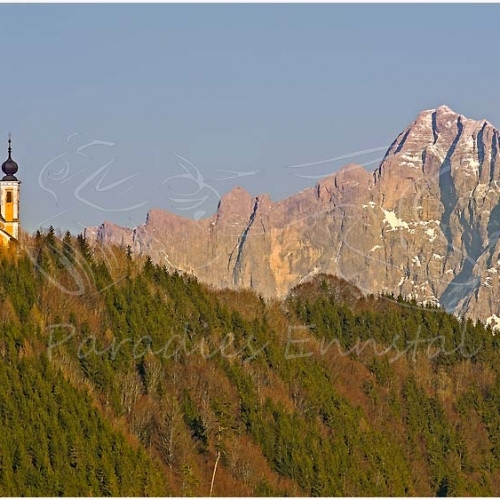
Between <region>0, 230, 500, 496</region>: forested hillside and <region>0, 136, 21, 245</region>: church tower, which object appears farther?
<region>0, 136, 21, 245</region>: church tower

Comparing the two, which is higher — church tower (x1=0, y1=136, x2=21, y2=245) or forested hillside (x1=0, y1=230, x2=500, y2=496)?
church tower (x1=0, y1=136, x2=21, y2=245)

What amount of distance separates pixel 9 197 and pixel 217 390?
1928 cm

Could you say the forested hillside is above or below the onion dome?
below

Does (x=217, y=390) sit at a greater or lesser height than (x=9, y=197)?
lesser

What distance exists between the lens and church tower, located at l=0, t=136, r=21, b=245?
124 metres

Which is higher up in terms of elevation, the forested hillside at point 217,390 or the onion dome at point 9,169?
the onion dome at point 9,169

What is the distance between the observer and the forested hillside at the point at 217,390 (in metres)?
108

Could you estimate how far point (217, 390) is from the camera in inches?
5022

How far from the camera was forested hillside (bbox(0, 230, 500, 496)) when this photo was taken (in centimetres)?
10831

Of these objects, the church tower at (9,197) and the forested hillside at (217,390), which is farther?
the church tower at (9,197)

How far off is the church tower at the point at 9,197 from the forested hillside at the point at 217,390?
295cm

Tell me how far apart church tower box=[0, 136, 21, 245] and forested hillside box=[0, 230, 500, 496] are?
9.68 ft

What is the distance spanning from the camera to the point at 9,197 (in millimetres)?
125125

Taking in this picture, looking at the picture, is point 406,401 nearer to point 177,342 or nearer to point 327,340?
point 327,340
